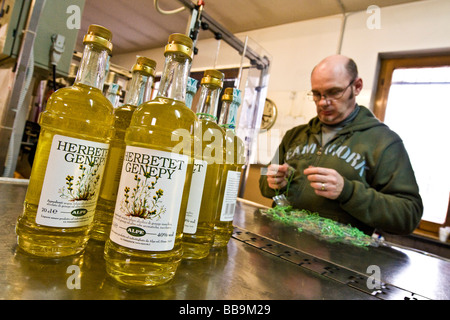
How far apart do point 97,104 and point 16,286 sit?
0.78 feet

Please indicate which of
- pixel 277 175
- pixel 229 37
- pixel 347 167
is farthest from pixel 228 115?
pixel 229 37

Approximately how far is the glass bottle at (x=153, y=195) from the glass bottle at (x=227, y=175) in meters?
0.18

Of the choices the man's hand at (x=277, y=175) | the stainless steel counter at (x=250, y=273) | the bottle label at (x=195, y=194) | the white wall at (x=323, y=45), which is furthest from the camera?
the white wall at (x=323, y=45)

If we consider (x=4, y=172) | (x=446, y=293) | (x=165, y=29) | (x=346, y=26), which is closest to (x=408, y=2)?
(x=346, y=26)

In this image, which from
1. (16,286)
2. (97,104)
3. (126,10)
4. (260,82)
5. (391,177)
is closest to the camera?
(16,286)

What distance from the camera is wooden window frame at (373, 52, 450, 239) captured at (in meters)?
2.38

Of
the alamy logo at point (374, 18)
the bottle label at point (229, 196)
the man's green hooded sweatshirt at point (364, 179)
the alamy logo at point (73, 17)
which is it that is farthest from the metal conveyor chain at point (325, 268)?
the alamy logo at point (374, 18)

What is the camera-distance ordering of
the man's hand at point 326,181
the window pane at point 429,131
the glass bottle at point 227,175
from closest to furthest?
the glass bottle at point 227,175 → the man's hand at point 326,181 → the window pane at point 429,131

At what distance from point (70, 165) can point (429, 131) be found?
2766 mm

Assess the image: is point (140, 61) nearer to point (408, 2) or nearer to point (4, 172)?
point (4, 172)

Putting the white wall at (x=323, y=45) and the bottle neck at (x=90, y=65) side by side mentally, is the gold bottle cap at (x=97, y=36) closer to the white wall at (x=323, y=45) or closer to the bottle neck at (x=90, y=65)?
the bottle neck at (x=90, y=65)

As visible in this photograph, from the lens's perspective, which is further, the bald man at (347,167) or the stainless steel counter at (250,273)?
the bald man at (347,167)

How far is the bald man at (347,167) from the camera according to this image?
1.13 m

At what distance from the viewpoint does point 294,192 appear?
143cm
